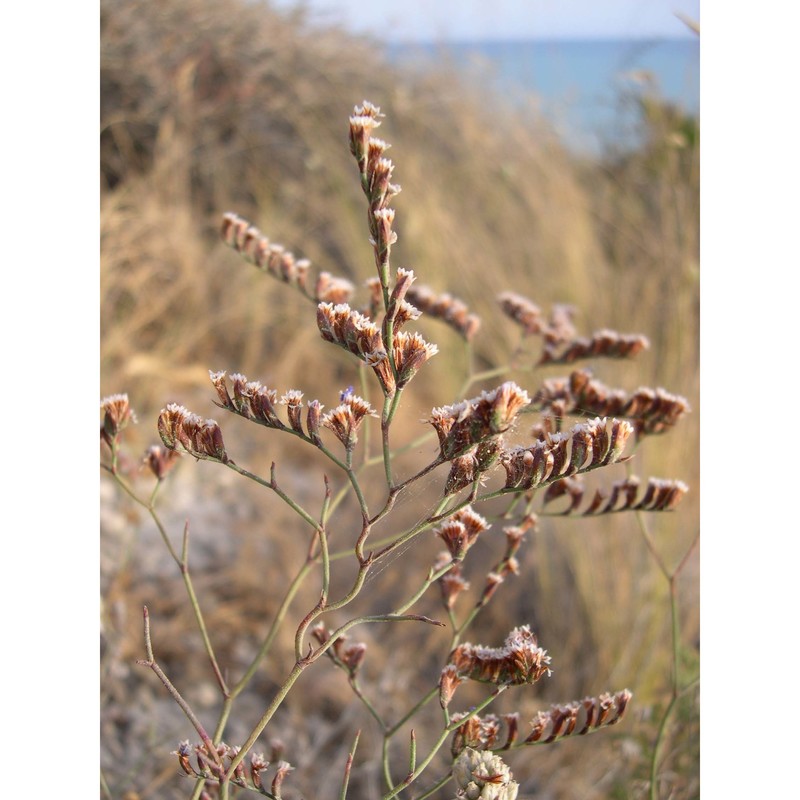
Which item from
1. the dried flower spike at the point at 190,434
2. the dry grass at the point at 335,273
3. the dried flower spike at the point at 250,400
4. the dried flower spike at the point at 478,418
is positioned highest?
the dried flower spike at the point at 478,418

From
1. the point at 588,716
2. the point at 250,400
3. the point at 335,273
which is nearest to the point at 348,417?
the point at 250,400

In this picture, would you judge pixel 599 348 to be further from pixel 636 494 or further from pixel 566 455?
pixel 566 455

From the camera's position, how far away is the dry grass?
183 cm

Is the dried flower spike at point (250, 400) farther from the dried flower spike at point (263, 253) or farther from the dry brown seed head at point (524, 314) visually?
the dry brown seed head at point (524, 314)

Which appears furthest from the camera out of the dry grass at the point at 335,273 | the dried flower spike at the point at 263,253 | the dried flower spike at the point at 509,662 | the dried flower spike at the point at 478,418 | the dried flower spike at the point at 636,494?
the dry grass at the point at 335,273

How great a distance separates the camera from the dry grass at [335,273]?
72.2 inches

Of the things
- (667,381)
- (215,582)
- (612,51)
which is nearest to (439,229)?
(612,51)

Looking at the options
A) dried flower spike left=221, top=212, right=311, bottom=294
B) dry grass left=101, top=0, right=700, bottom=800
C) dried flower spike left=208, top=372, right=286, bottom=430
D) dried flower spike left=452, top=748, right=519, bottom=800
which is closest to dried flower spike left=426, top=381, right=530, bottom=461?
dried flower spike left=208, top=372, right=286, bottom=430

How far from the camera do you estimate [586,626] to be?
2.04 metres

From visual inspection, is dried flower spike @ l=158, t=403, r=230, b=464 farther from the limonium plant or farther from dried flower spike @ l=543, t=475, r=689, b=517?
dried flower spike @ l=543, t=475, r=689, b=517

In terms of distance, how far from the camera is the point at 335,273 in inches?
128

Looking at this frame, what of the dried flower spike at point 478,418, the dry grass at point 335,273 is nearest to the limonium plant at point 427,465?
the dried flower spike at point 478,418
